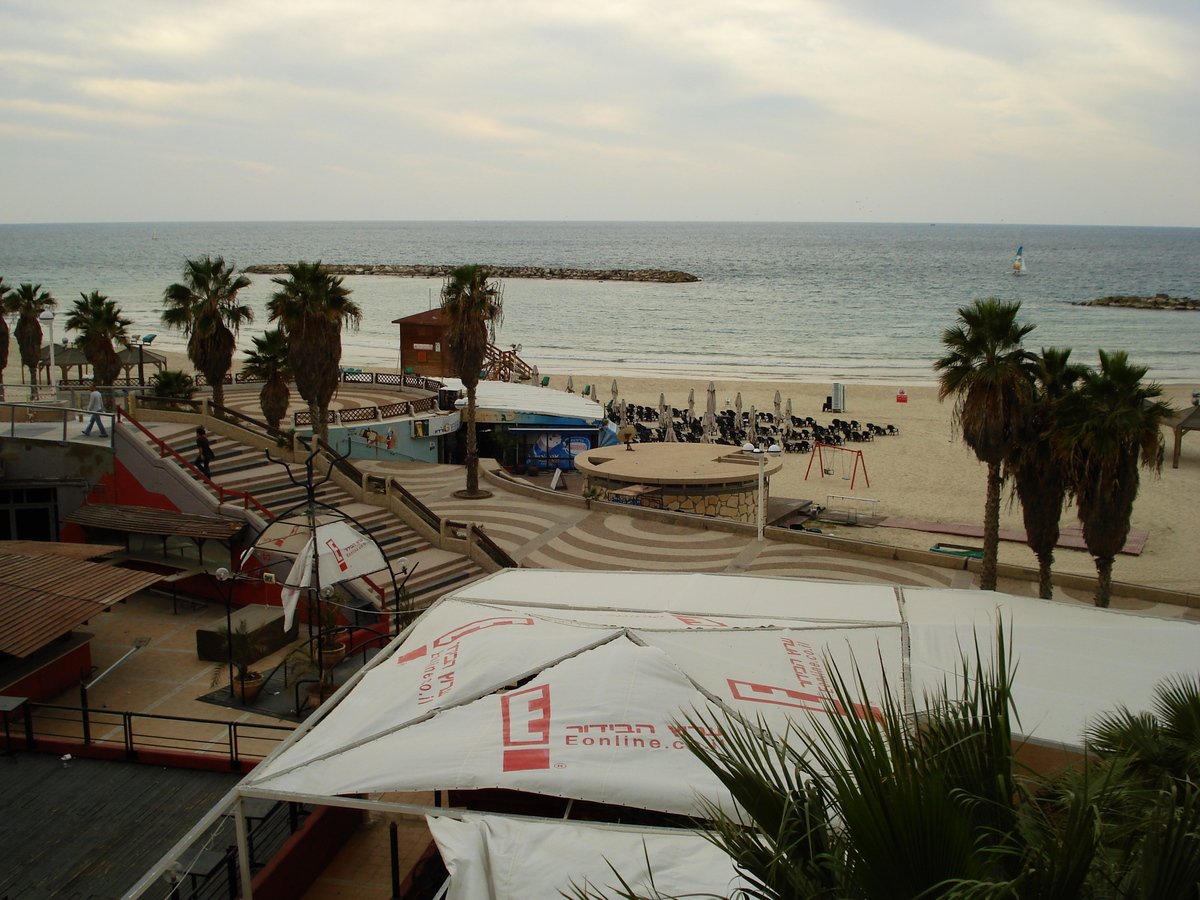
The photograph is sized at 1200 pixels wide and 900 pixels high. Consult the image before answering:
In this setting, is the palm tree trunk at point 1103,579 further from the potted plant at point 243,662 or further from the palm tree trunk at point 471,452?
the palm tree trunk at point 471,452

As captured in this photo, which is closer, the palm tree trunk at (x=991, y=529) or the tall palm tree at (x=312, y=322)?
the palm tree trunk at (x=991, y=529)

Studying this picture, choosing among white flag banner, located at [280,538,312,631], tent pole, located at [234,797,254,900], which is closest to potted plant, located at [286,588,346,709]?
white flag banner, located at [280,538,312,631]

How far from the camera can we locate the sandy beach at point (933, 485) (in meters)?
24.8

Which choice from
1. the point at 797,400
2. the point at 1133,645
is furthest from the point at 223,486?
the point at 797,400

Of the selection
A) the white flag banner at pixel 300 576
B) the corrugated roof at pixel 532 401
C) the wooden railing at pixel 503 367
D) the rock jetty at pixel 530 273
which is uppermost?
the rock jetty at pixel 530 273

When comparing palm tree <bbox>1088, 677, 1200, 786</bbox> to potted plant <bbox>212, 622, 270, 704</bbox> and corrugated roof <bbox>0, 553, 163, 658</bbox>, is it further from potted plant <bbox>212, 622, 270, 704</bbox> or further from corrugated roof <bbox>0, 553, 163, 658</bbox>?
corrugated roof <bbox>0, 553, 163, 658</bbox>

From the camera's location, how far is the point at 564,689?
8.34 meters

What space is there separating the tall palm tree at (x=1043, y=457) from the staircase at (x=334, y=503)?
38.3 feet

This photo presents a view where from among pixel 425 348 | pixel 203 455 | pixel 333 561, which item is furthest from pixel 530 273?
pixel 333 561

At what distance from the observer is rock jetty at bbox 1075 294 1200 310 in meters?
119

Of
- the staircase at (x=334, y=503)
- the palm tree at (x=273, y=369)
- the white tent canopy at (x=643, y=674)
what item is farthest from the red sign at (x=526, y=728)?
the palm tree at (x=273, y=369)

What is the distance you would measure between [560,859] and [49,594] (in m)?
10.9

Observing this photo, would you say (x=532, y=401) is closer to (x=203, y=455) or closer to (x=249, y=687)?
(x=203, y=455)

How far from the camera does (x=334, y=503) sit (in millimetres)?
22984
